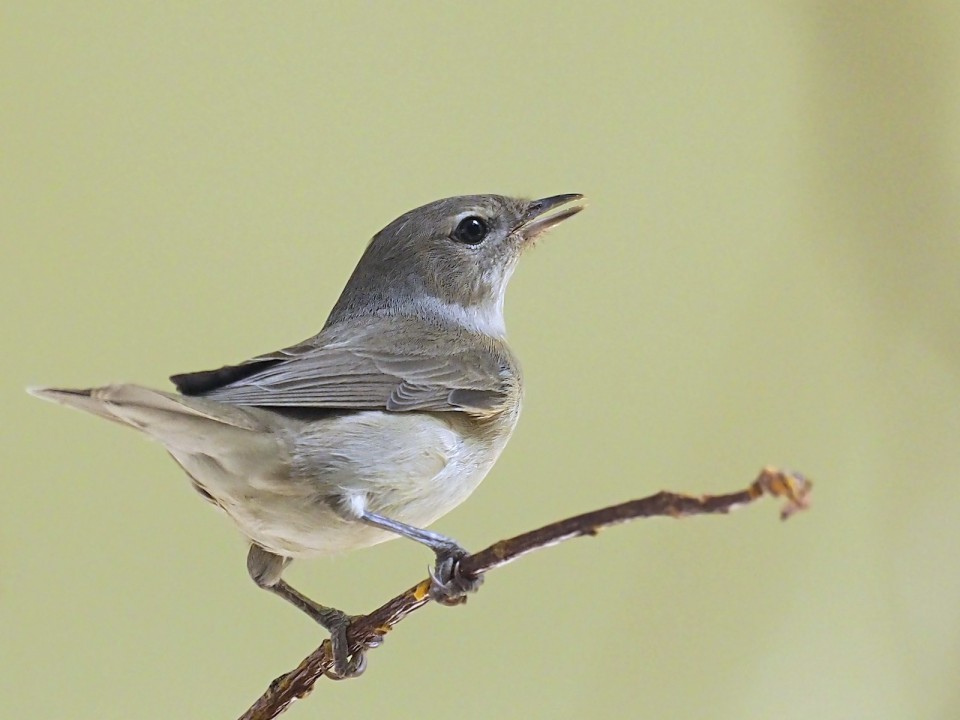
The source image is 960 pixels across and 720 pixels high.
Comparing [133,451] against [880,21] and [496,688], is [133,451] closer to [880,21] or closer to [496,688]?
[496,688]

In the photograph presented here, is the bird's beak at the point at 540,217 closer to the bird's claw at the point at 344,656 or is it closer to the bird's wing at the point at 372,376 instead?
the bird's wing at the point at 372,376

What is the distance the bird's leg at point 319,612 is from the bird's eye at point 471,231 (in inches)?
35.5

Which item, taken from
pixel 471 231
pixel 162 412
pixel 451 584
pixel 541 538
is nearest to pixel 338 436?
pixel 162 412

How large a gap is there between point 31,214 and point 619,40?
209 centimetres

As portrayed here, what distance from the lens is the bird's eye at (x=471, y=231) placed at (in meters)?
2.46

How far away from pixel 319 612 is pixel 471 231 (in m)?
1.00

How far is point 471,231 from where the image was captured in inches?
97.2

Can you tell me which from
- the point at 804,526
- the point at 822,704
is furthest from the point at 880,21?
the point at 822,704

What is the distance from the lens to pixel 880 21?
10.6 feet

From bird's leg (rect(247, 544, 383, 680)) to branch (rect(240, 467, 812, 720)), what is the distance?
0.08 ft

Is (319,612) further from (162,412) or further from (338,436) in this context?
(162,412)

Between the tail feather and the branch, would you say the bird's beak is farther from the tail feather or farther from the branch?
the branch

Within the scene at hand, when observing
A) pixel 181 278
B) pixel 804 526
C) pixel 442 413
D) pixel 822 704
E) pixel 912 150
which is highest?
pixel 912 150

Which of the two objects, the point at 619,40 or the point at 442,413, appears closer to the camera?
the point at 442,413
